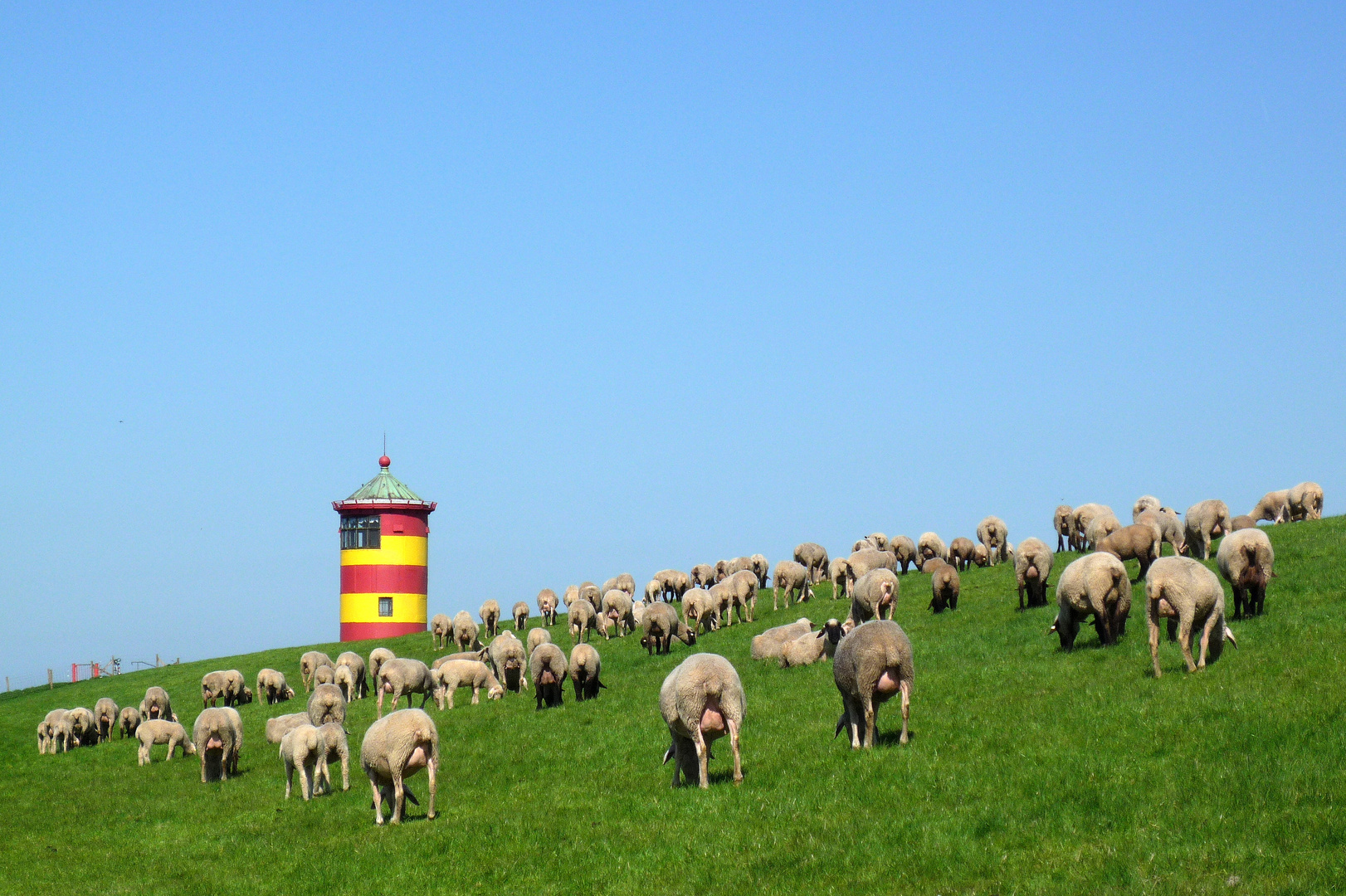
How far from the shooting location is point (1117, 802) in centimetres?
1260

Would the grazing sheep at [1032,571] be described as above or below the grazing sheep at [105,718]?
above

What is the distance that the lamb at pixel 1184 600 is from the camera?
61.4 ft

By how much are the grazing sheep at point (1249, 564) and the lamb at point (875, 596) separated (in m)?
8.46

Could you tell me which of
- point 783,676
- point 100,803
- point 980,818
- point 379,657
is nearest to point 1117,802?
point 980,818

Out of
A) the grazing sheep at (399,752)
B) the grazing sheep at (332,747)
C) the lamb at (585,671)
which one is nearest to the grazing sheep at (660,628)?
the lamb at (585,671)

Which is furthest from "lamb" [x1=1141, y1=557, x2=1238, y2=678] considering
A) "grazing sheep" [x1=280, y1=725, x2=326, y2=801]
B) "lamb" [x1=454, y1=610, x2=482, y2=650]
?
"lamb" [x1=454, y1=610, x2=482, y2=650]

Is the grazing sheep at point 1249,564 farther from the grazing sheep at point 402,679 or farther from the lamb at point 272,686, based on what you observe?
the lamb at point 272,686

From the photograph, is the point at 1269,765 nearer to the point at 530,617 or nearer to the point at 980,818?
the point at 980,818

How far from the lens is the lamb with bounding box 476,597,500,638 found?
5131 centimetres

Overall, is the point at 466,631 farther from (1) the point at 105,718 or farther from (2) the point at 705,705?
(2) the point at 705,705

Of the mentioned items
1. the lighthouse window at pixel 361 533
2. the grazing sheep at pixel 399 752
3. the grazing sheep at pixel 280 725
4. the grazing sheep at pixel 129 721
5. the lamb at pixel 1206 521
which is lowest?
the grazing sheep at pixel 129 721

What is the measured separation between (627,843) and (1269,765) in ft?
23.7

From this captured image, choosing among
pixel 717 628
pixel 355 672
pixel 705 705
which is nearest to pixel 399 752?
pixel 705 705

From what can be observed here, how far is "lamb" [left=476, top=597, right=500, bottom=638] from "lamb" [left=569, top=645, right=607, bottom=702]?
23.0m
